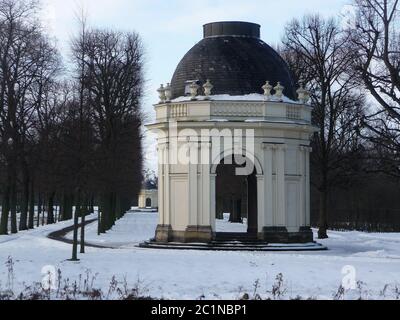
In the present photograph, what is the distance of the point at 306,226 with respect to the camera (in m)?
32.2

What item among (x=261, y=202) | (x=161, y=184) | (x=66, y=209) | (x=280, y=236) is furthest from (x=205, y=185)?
(x=66, y=209)

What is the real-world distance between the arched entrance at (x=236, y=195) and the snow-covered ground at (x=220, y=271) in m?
6.63

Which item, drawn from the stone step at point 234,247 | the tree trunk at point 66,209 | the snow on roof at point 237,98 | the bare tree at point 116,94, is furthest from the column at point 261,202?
the tree trunk at point 66,209

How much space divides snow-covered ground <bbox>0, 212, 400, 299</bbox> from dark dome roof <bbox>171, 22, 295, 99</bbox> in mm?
7937

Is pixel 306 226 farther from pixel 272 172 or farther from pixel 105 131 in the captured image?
pixel 105 131

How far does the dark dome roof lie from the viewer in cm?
3164

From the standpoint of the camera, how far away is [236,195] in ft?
180

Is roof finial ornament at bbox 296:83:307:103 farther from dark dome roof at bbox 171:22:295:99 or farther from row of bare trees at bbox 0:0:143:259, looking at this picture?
row of bare trees at bbox 0:0:143:259

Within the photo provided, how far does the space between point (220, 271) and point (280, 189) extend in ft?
38.7

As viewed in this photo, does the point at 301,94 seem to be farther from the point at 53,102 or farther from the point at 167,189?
the point at 53,102

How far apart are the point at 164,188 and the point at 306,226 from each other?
21.3 feet

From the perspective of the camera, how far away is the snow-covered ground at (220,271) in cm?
1630

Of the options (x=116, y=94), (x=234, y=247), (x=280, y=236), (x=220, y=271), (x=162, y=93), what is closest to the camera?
(x=220, y=271)
